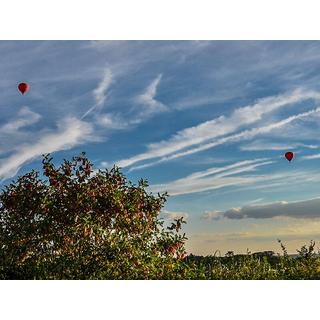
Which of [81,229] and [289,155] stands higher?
[289,155]

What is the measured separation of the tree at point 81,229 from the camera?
19.7 feet

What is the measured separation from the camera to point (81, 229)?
6.00 metres

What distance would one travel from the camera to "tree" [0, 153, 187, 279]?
5.99 metres

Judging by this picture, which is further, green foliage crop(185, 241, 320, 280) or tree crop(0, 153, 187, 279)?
green foliage crop(185, 241, 320, 280)

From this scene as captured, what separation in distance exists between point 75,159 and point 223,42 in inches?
86.4

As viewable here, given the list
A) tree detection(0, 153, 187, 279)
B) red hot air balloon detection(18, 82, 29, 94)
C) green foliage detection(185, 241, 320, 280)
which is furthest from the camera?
red hot air balloon detection(18, 82, 29, 94)

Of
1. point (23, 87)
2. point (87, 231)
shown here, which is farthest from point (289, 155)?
point (23, 87)

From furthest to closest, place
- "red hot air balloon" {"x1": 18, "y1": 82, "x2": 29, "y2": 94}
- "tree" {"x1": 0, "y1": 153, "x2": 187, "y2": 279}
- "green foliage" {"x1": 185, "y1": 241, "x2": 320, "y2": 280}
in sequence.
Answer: "red hot air balloon" {"x1": 18, "y1": 82, "x2": 29, "y2": 94} < "green foliage" {"x1": 185, "y1": 241, "x2": 320, "y2": 280} < "tree" {"x1": 0, "y1": 153, "x2": 187, "y2": 279}

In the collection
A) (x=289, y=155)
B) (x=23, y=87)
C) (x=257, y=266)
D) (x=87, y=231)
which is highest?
(x=23, y=87)

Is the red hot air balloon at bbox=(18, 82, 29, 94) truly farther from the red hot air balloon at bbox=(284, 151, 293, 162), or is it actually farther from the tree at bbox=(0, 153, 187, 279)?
the red hot air balloon at bbox=(284, 151, 293, 162)

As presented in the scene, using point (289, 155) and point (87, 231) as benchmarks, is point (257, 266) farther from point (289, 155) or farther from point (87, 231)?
point (87, 231)

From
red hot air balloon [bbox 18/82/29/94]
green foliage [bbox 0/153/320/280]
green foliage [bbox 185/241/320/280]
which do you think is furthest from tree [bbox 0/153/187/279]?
red hot air balloon [bbox 18/82/29/94]
